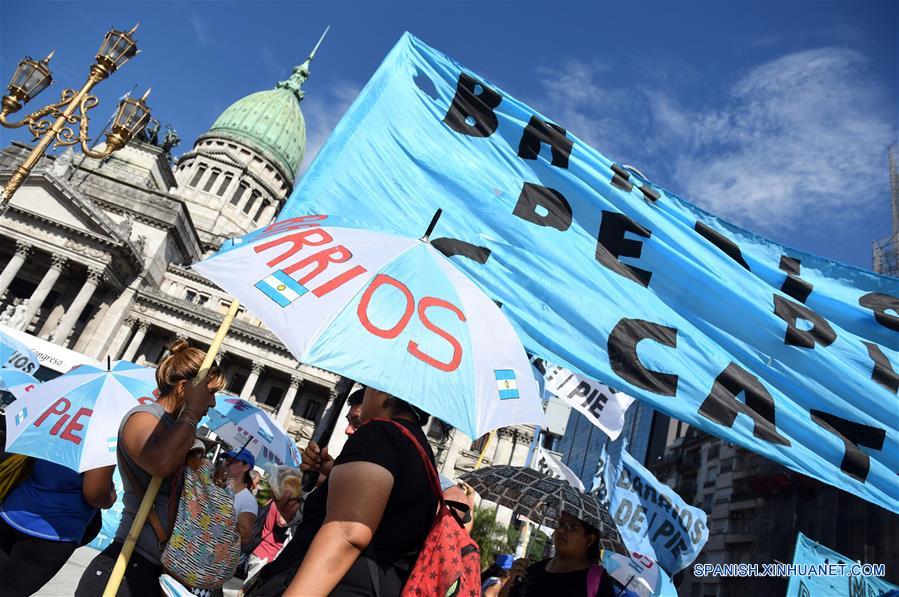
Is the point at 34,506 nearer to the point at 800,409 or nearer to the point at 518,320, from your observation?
the point at 518,320

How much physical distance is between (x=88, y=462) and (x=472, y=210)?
294 cm

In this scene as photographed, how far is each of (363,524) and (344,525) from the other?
0.06 meters

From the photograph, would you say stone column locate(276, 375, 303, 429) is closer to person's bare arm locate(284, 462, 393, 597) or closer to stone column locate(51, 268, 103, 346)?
stone column locate(51, 268, 103, 346)

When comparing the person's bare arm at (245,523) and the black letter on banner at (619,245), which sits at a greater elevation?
the black letter on banner at (619,245)

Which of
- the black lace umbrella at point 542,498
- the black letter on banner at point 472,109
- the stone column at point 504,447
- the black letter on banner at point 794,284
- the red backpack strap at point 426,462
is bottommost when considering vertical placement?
the red backpack strap at point 426,462

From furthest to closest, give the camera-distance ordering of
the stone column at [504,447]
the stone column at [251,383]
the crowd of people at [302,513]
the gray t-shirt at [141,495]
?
the stone column at [504,447] < the stone column at [251,383] < the gray t-shirt at [141,495] < the crowd of people at [302,513]

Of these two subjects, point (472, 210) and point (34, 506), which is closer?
point (34, 506)

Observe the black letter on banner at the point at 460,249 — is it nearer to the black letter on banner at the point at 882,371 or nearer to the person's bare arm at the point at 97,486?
the person's bare arm at the point at 97,486

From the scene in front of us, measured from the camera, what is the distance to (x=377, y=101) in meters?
4.36

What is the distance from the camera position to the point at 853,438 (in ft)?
15.4

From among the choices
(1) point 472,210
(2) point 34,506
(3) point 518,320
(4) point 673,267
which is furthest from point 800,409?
(2) point 34,506

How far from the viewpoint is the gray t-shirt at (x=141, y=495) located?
9.55 ft

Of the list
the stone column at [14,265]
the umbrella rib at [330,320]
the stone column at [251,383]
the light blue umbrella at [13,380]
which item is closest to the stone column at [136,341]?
the stone column at [251,383]

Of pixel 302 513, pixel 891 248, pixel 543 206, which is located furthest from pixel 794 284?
pixel 891 248
